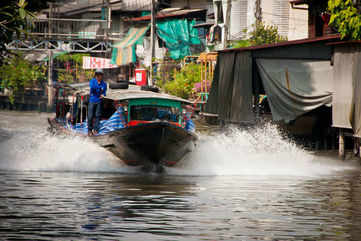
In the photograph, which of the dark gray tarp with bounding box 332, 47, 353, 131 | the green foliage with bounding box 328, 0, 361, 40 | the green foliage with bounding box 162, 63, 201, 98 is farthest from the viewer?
the green foliage with bounding box 162, 63, 201, 98

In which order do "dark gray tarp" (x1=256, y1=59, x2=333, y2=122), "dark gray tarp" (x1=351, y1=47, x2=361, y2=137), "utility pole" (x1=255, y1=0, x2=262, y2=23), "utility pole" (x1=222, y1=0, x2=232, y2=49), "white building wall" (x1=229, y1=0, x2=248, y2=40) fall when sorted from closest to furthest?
1. "dark gray tarp" (x1=351, y1=47, x2=361, y2=137)
2. "dark gray tarp" (x1=256, y1=59, x2=333, y2=122)
3. "utility pole" (x1=222, y1=0, x2=232, y2=49)
4. "utility pole" (x1=255, y1=0, x2=262, y2=23)
5. "white building wall" (x1=229, y1=0, x2=248, y2=40)

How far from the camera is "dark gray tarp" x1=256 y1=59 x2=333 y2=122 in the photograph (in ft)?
63.4

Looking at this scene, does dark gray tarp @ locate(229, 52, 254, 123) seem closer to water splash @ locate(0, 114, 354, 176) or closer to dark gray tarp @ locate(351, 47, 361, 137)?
water splash @ locate(0, 114, 354, 176)

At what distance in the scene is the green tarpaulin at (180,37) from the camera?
4481 cm

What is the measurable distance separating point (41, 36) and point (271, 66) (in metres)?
33.8

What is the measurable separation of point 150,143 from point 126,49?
118 ft

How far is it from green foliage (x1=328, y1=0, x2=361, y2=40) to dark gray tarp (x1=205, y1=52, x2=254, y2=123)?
4.73 meters

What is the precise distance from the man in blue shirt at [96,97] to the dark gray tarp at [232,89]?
6.31 m

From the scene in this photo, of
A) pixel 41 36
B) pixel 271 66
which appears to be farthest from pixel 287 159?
pixel 41 36

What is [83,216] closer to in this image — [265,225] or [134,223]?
[134,223]

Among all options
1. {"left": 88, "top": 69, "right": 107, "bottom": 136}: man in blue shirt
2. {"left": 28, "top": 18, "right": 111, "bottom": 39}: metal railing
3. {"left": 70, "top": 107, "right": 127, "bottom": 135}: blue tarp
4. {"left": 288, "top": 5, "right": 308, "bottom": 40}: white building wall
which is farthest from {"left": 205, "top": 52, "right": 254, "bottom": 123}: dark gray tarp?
{"left": 28, "top": 18, "right": 111, "bottom": 39}: metal railing

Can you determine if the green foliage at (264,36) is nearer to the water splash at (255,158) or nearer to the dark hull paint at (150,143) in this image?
the water splash at (255,158)

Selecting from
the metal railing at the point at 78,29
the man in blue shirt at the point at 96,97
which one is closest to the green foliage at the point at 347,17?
the man in blue shirt at the point at 96,97

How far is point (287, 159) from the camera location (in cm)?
1894
